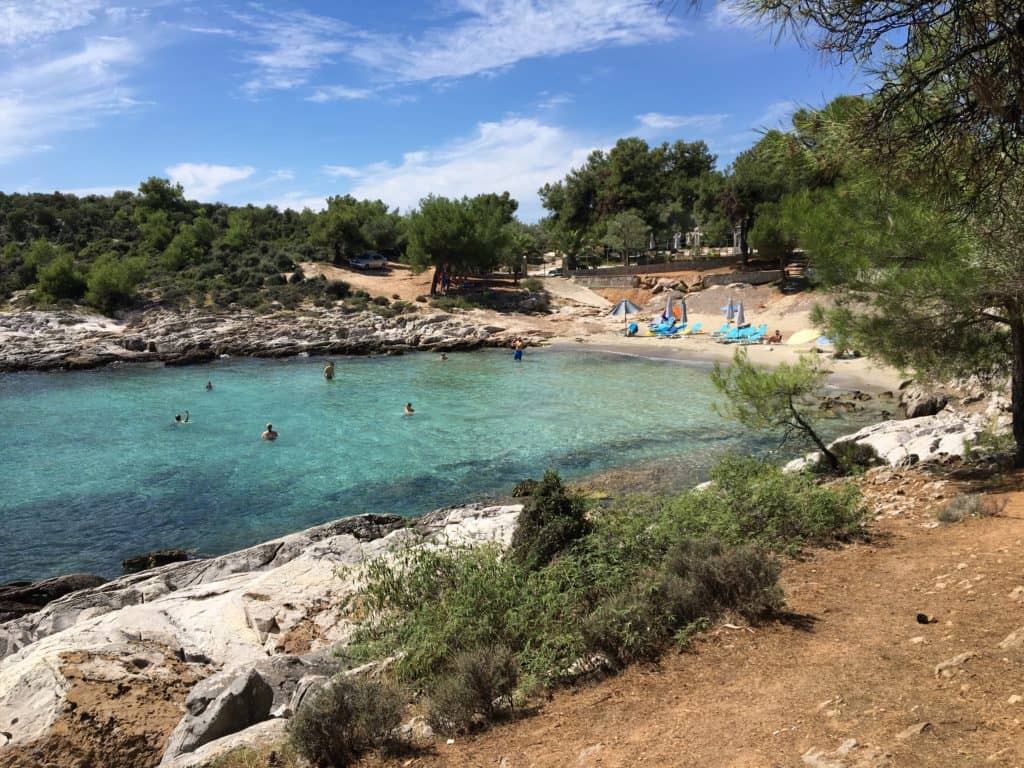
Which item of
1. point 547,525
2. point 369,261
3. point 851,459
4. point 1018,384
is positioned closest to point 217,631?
point 547,525

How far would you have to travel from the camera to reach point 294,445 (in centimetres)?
2355

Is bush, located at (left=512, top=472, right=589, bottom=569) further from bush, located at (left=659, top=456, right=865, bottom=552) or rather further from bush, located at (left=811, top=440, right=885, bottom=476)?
bush, located at (left=811, top=440, right=885, bottom=476)

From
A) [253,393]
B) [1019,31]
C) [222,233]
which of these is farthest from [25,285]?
[1019,31]

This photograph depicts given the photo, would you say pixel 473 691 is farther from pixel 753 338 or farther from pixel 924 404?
pixel 753 338

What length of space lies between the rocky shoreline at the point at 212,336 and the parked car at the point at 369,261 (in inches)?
632

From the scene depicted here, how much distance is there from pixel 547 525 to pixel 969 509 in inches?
215

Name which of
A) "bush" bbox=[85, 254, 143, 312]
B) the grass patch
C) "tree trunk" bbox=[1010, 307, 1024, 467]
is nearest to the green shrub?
"bush" bbox=[85, 254, 143, 312]

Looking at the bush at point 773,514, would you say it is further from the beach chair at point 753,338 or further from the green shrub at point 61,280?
the green shrub at point 61,280

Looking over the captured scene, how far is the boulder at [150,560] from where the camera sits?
44.4 ft

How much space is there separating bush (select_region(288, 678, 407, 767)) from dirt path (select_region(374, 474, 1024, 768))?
39 cm

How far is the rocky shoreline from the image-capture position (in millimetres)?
45500

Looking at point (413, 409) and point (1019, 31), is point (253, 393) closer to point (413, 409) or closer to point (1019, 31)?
point (413, 409)

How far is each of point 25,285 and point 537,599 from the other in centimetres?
6537

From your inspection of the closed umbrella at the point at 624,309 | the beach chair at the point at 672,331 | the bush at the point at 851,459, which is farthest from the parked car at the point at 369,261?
the bush at the point at 851,459
